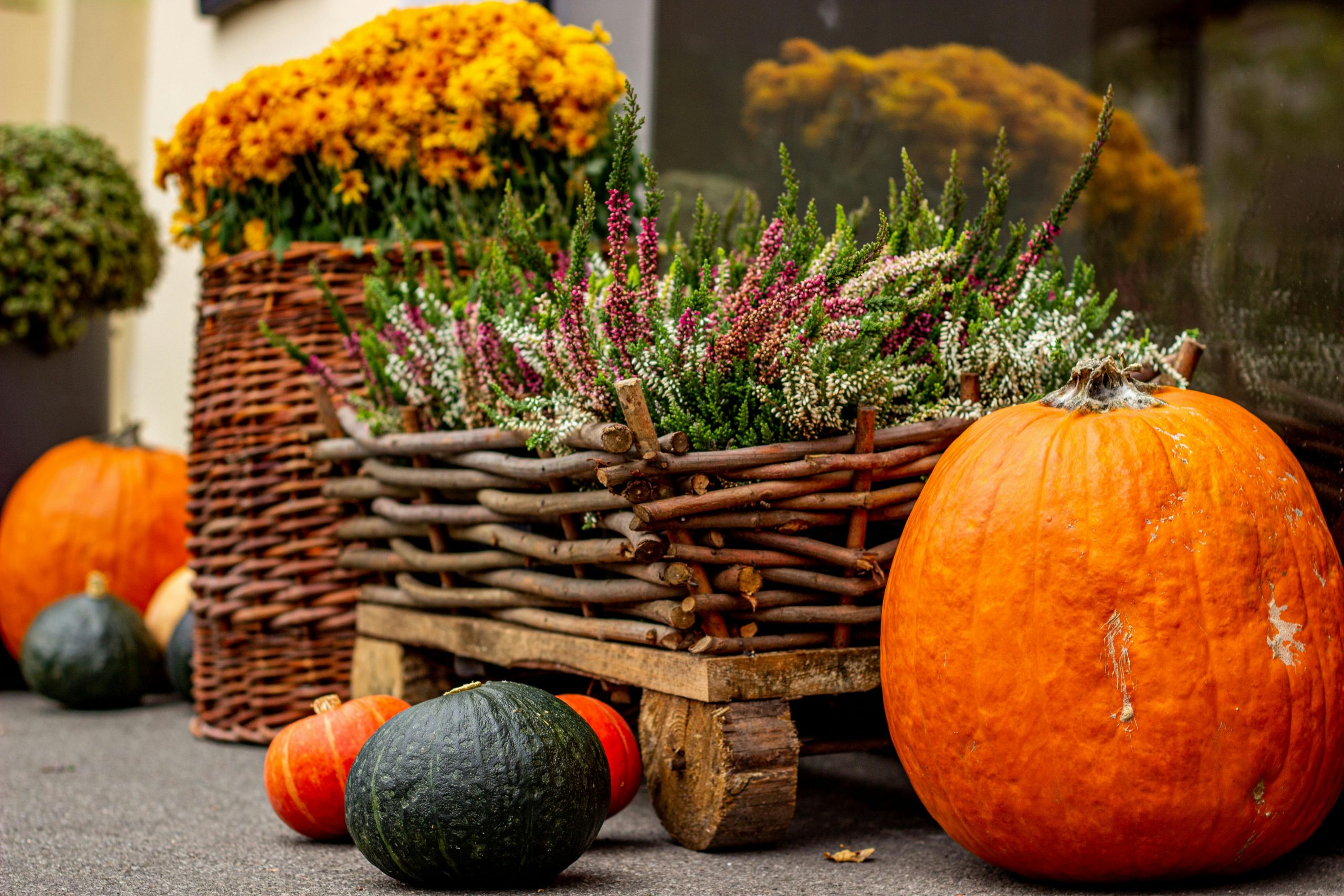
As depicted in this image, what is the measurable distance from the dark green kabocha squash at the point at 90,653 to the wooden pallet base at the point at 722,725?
1688 mm

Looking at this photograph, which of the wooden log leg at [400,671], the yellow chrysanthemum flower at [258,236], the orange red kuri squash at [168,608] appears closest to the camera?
the wooden log leg at [400,671]

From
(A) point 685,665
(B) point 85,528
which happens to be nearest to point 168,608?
(B) point 85,528

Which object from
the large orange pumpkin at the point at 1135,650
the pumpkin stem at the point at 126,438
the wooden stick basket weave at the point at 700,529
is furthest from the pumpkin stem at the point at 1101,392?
the pumpkin stem at the point at 126,438

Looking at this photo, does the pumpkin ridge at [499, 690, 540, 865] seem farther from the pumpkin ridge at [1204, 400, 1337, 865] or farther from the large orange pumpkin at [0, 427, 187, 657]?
the large orange pumpkin at [0, 427, 187, 657]

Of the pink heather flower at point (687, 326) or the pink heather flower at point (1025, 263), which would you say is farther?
the pink heather flower at point (1025, 263)

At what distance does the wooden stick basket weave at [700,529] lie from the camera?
1787 millimetres

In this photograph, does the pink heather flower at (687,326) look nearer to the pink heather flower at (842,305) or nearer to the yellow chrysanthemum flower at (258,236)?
the pink heather flower at (842,305)

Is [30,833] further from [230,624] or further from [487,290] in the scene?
[487,290]

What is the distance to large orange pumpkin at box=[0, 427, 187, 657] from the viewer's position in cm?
378

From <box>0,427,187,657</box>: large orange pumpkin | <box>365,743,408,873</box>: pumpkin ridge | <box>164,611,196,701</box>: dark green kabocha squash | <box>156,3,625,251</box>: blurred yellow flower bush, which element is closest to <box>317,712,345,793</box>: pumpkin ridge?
<box>365,743,408,873</box>: pumpkin ridge

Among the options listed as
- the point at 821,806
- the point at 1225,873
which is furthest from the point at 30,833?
the point at 1225,873

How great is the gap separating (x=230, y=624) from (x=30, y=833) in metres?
0.81

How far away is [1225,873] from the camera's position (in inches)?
64.2

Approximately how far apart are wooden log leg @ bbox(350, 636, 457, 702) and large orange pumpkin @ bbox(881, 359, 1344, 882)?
3.92 ft
